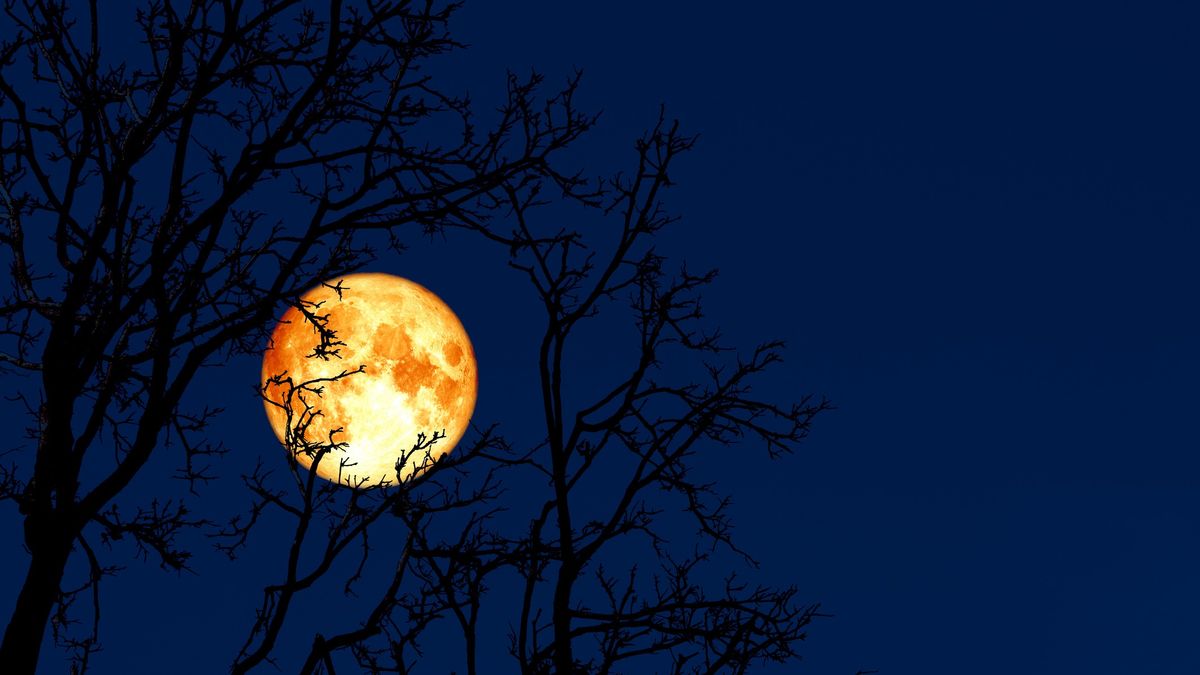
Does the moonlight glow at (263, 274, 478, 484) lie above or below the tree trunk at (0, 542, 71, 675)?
above

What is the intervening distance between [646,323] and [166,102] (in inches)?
132

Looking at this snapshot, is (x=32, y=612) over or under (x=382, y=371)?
under

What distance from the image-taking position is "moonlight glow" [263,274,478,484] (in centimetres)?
956

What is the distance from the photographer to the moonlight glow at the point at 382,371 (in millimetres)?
9562

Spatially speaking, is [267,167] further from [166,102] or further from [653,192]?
[653,192]

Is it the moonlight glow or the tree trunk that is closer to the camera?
the tree trunk

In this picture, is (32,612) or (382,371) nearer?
(32,612)

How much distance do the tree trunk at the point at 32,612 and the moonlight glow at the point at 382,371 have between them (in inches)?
92.8

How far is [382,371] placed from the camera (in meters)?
10.6

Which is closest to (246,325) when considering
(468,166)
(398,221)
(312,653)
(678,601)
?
(398,221)

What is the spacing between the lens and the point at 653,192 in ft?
25.6

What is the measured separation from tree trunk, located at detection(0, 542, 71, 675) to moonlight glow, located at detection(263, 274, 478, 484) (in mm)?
2358

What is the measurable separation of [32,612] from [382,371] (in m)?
4.45

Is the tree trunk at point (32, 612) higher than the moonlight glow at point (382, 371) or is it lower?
lower
